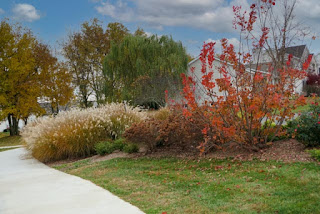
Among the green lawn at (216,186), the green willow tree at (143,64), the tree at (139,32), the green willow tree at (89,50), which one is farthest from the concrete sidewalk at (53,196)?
the tree at (139,32)

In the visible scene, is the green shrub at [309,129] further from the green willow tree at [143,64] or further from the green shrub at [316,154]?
the green willow tree at [143,64]

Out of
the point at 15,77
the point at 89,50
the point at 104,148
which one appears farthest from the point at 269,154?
the point at 89,50

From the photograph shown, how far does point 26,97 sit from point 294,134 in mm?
20647

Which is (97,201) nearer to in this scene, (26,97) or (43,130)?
(43,130)

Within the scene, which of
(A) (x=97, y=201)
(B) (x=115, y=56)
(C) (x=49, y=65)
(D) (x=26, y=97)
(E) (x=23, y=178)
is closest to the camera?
(A) (x=97, y=201)

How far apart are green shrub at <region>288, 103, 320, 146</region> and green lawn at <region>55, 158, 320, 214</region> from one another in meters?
1.02

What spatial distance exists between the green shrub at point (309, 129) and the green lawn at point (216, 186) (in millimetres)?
1020

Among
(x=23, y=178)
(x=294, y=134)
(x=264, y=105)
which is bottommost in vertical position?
(x=23, y=178)

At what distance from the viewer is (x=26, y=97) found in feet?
76.1

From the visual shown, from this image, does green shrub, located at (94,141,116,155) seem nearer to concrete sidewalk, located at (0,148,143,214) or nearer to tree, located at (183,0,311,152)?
concrete sidewalk, located at (0,148,143,214)

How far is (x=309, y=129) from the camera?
266 inches

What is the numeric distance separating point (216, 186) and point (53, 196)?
9.58 ft

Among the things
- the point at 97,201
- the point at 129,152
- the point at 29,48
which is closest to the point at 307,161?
the point at 97,201

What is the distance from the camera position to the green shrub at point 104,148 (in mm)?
9891
